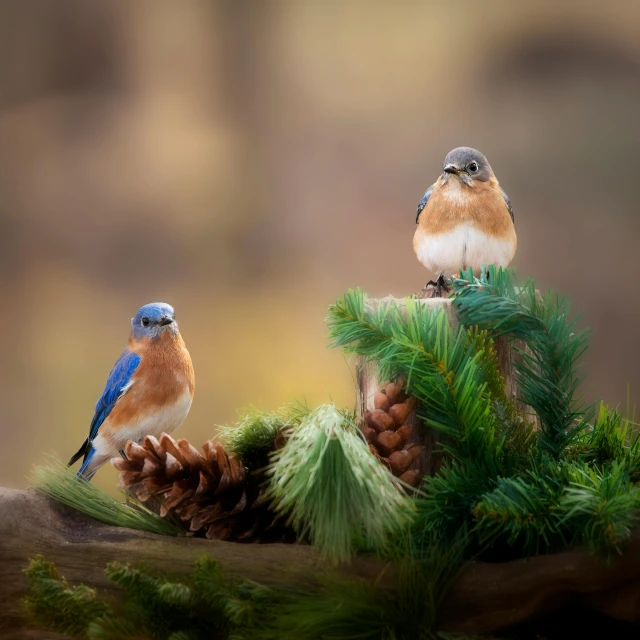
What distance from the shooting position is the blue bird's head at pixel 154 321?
1.00 m

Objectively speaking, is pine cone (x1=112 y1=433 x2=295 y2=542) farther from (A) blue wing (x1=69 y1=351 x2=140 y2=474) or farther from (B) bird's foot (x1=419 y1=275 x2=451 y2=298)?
(B) bird's foot (x1=419 y1=275 x2=451 y2=298)

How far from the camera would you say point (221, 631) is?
65cm

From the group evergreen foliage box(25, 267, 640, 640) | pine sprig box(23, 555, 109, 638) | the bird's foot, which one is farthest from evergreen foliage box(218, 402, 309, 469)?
the bird's foot

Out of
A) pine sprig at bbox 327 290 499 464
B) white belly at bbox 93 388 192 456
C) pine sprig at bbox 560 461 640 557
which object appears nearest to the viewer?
pine sprig at bbox 560 461 640 557

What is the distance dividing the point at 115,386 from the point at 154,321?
94 millimetres

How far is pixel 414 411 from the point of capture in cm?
78

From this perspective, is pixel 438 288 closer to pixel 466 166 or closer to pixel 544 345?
pixel 466 166

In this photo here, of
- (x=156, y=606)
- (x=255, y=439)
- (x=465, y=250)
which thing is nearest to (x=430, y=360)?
(x=255, y=439)

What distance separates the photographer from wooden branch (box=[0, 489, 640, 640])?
625 mm

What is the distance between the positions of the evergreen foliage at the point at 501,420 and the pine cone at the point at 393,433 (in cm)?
2

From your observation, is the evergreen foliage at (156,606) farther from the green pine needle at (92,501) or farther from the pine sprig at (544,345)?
the pine sprig at (544,345)

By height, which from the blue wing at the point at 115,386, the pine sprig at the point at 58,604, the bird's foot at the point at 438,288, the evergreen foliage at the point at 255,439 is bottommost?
the pine sprig at the point at 58,604

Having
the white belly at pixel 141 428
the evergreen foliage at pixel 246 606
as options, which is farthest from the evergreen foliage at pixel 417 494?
the white belly at pixel 141 428

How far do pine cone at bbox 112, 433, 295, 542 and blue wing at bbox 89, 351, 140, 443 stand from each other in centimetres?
25
